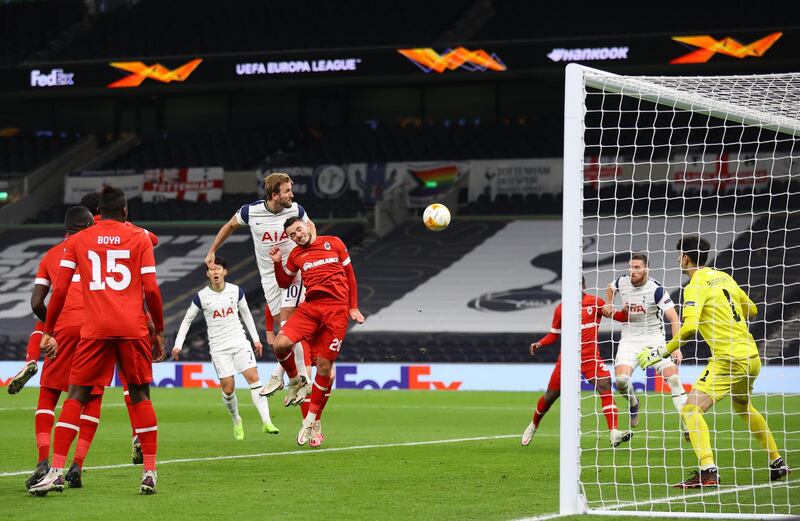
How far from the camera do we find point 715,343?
352 inches

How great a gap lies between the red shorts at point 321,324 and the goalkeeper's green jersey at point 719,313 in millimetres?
3695

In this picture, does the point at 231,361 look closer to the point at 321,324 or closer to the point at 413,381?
the point at 321,324

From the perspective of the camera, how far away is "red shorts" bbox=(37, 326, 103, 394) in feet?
28.0

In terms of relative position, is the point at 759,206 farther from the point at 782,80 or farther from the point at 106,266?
the point at 106,266

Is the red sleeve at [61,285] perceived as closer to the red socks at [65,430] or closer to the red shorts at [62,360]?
the red shorts at [62,360]

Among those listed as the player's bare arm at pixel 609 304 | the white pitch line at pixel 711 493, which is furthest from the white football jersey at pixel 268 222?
the white pitch line at pixel 711 493

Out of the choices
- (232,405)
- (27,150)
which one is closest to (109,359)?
(232,405)

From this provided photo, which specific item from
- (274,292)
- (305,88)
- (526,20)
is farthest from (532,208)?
(274,292)

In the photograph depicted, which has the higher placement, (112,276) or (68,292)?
(112,276)

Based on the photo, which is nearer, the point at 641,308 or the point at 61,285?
the point at 61,285

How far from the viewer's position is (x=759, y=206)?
3075 centimetres

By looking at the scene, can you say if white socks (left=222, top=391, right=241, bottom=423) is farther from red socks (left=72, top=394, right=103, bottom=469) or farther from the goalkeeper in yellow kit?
the goalkeeper in yellow kit

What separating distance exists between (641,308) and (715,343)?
179 inches

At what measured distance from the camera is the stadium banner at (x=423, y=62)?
90.9 ft
